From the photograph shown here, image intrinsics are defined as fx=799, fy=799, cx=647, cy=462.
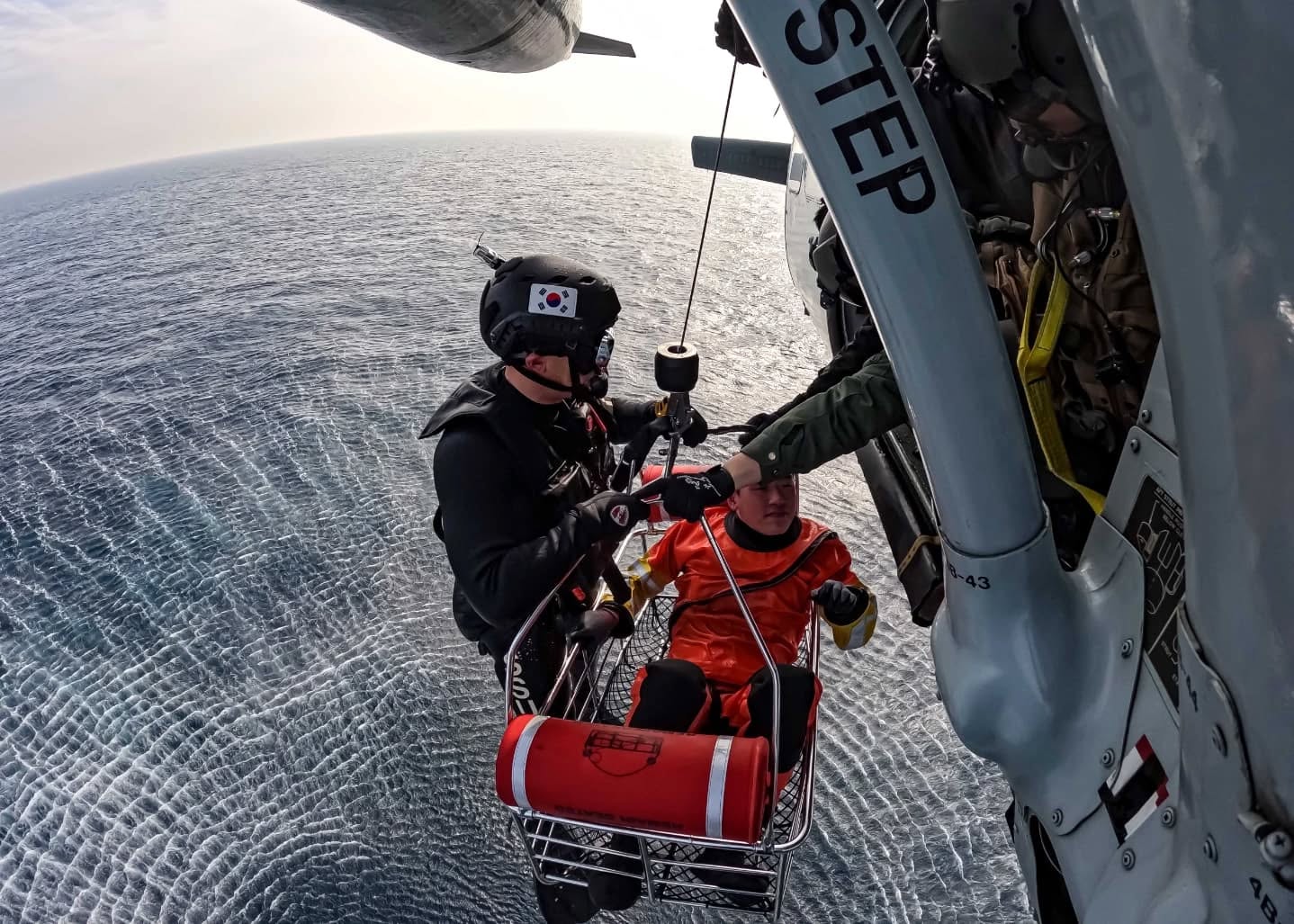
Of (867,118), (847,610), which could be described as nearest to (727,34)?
(867,118)

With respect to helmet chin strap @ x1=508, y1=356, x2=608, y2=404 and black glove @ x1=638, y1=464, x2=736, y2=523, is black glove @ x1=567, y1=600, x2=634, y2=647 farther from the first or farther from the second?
helmet chin strap @ x1=508, y1=356, x2=608, y2=404

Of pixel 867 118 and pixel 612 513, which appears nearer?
pixel 867 118

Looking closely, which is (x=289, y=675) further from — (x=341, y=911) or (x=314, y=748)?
(x=341, y=911)

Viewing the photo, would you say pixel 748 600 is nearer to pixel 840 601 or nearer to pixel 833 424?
pixel 840 601

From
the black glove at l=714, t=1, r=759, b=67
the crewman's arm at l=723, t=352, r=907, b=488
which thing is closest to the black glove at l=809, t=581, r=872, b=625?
the crewman's arm at l=723, t=352, r=907, b=488

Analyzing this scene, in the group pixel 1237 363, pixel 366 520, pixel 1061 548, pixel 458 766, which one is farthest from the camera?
pixel 366 520

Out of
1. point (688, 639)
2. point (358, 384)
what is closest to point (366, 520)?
point (358, 384)
